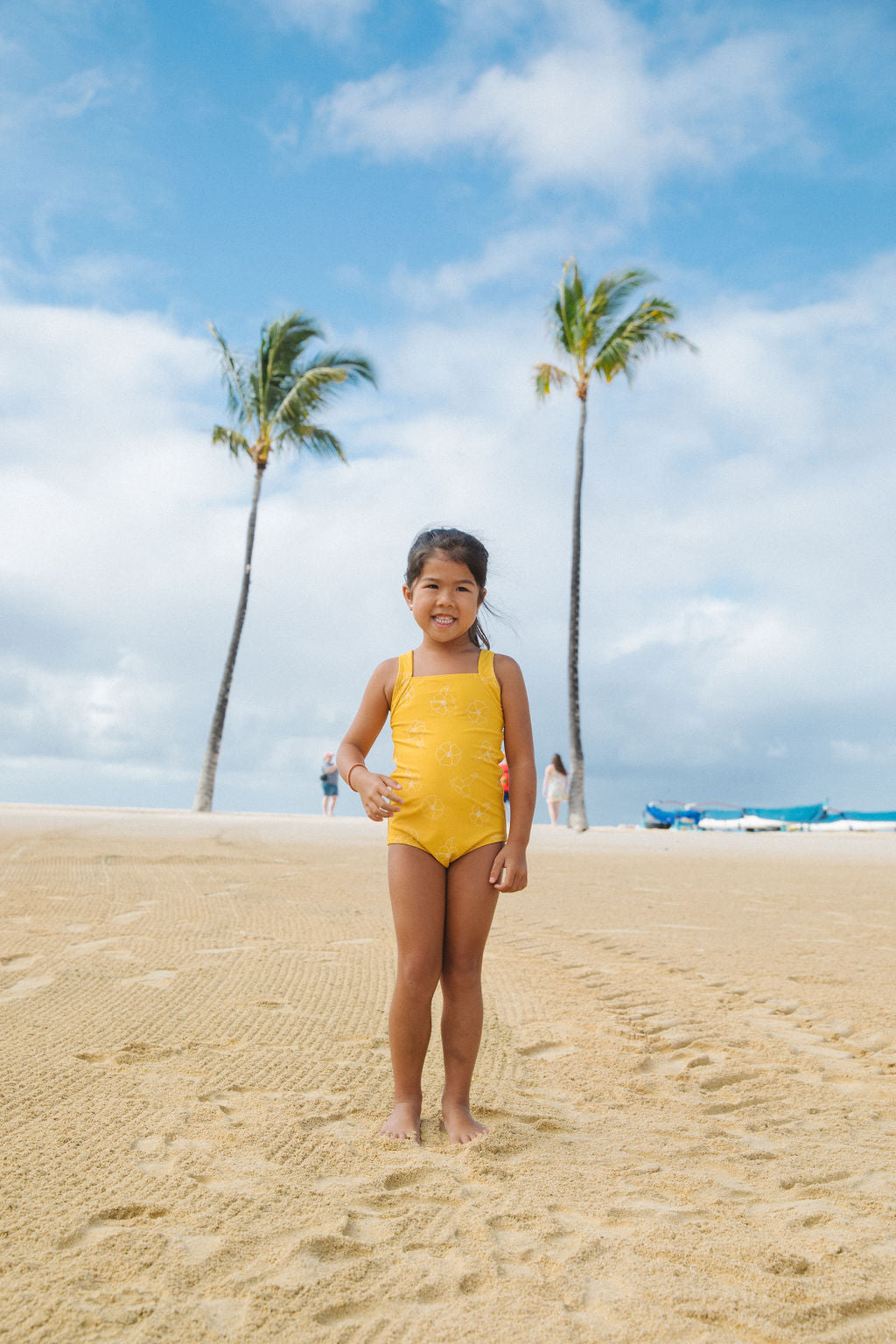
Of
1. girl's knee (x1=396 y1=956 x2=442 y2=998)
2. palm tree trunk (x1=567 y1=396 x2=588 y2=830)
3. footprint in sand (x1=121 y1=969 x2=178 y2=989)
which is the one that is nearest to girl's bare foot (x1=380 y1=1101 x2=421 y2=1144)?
girl's knee (x1=396 y1=956 x2=442 y2=998)

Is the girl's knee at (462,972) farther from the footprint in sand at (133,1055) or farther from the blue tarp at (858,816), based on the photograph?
the blue tarp at (858,816)

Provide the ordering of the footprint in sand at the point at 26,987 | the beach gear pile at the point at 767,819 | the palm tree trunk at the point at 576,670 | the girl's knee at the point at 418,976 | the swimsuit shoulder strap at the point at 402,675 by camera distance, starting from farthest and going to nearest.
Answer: the beach gear pile at the point at 767,819 < the palm tree trunk at the point at 576,670 < the footprint in sand at the point at 26,987 < the swimsuit shoulder strap at the point at 402,675 < the girl's knee at the point at 418,976

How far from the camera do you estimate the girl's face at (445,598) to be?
9.12 feet

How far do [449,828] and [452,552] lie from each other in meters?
0.82

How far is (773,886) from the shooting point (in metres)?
8.93

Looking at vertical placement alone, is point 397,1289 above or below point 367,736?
below

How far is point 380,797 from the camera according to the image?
8.51 ft

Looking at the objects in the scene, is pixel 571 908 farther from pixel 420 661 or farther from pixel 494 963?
pixel 420 661

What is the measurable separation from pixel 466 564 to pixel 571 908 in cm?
465

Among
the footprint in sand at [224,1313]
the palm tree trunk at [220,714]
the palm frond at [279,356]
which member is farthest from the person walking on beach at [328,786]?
the footprint in sand at [224,1313]

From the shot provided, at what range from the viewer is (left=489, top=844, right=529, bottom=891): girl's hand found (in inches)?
101

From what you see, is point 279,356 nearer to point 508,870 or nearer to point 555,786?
point 555,786

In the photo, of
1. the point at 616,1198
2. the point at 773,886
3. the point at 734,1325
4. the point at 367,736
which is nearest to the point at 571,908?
the point at 773,886

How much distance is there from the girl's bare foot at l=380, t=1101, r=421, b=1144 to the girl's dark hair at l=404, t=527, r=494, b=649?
4.39 ft
